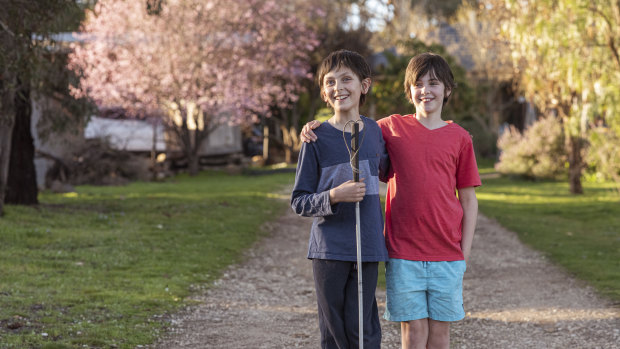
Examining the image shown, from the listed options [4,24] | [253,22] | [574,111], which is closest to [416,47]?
[253,22]

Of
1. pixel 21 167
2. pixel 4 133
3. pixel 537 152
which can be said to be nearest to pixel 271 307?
pixel 4 133

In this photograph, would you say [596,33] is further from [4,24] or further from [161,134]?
[161,134]

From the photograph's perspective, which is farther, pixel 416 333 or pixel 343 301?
pixel 416 333

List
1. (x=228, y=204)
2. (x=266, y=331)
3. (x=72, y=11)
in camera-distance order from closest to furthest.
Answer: (x=266, y=331)
(x=72, y=11)
(x=228, y=204)

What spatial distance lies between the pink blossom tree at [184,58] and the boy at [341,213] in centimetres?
2188

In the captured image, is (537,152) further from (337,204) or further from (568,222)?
(337,204)

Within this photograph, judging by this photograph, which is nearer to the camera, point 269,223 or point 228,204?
point 269,223

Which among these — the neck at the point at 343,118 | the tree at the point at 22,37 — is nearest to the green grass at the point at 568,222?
the neck at the point at 343,118

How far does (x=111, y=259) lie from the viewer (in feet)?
31.4

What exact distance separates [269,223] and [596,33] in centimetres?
658

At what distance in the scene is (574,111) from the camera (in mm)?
14836

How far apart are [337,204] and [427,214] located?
47 centimetres

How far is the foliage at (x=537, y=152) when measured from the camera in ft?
76.5

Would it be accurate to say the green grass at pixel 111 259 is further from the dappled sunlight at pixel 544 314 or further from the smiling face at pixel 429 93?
the smiling face at pixel 429 93
